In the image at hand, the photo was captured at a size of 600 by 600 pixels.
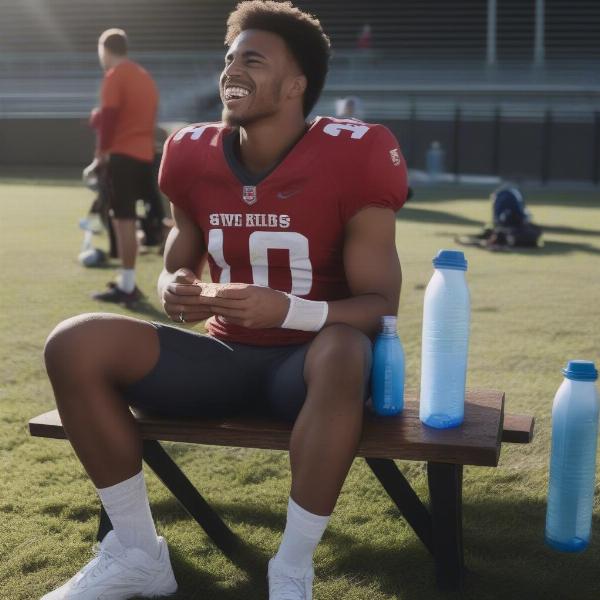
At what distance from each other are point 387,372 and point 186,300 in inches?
21.0

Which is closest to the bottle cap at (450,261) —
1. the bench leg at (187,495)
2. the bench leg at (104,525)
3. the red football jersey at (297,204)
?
the red football jersey at (297,204)

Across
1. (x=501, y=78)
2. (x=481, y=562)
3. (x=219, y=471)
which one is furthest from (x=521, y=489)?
(x=501, y=78)

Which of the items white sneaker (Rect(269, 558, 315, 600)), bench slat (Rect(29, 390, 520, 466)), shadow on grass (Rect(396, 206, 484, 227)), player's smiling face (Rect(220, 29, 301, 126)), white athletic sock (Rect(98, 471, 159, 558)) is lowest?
shadow on grass (Rect(396, 206, 484, 227))

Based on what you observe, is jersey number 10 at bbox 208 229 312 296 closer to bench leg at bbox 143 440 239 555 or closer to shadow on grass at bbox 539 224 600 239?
bench leg at bbox 143 440 239 555

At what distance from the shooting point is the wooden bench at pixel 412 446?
2.29 meters

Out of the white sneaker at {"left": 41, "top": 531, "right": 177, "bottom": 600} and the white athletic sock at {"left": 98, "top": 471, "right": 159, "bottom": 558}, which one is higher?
the white athletic sock at {"left": 98, "top": 471, "right": 159, "bottom": 558}

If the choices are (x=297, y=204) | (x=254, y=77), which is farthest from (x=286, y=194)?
(x=254, y=77)

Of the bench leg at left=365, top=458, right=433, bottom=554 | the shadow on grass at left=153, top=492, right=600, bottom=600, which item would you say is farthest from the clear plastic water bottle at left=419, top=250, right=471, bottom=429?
the shadow on grass at left=153, top=492, right=600, bottom=600

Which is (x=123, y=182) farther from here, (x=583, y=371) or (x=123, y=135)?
(x=583, y=371)

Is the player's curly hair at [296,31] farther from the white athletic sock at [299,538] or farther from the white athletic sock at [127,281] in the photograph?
the white athletic sock at [127,281]

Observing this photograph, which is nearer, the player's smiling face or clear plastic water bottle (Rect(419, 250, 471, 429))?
clear plastic water bottle (Rect(419, 250, 471, 429))

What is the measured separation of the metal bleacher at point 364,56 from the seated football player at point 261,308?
21499mm

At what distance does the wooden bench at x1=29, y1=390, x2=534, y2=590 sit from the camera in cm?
229

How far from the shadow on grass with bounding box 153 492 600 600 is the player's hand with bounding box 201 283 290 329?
2.36ft
